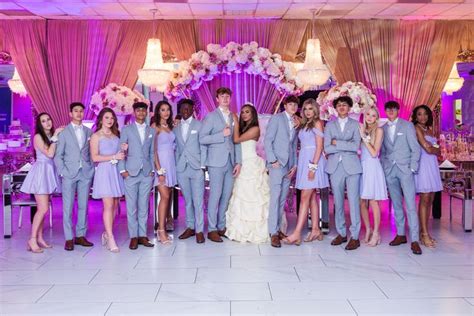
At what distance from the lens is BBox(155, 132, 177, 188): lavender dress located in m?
6.14

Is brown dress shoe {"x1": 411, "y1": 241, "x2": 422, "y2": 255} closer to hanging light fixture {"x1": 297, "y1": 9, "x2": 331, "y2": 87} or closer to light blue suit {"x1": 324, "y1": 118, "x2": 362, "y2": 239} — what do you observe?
light blue suit {"x1": 324, "y1": 118, "x2": 362, "y2": 239}

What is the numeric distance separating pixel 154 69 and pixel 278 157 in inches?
127

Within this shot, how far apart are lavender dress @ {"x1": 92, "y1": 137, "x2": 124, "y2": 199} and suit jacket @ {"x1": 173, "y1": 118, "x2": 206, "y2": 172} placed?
0.76 metres

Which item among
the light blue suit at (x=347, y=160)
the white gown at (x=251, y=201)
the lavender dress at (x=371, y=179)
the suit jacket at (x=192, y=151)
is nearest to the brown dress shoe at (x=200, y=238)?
the white gown at (x=251, y=201)

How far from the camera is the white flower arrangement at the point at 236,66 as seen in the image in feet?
28.0

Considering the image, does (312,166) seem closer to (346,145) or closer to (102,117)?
(346,145)

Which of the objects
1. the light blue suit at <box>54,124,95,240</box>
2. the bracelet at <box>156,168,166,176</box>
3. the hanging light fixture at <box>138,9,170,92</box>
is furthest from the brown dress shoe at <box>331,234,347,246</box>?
the hanging light fixture at <box>138,9,170,92</box>

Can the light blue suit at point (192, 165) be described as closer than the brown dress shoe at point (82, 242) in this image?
No

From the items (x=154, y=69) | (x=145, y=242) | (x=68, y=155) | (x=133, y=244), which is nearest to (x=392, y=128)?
(x=145, y=242)

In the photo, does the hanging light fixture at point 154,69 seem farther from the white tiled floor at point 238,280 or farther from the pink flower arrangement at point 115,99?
the white tiled floor at point 238,280

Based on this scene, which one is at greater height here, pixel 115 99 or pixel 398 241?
pixel 115 99

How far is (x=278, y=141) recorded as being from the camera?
587 centimetres

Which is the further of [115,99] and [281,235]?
[115,99]

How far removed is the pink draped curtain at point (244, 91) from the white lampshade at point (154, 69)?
0.74 meters
